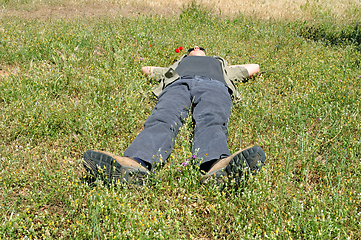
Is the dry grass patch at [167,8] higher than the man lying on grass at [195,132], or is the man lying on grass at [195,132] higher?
the dry grass patch at [167,8]

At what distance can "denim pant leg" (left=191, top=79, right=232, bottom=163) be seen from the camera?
3.07 metres

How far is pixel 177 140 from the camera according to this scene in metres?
3.77

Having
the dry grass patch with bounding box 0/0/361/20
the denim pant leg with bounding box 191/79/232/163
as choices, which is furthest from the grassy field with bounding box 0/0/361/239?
the dry grass patch with bounding box 0/0/361/20

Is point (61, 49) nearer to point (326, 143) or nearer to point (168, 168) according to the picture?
point (168, 168)

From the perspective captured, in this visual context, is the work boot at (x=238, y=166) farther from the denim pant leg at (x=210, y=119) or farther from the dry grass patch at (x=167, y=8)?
the dry grass patch at (x=167, y=8)

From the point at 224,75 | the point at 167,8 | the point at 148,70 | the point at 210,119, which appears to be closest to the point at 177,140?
the point at 210,119

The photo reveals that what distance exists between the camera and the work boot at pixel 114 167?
2.64 meters

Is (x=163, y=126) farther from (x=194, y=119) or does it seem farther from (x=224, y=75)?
(x=224, y=75)

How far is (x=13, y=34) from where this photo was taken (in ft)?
21.3

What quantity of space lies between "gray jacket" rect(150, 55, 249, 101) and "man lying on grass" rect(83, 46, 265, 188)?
0.02 meters

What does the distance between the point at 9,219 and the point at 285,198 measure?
8.89 feet

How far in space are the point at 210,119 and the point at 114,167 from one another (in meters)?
1.47

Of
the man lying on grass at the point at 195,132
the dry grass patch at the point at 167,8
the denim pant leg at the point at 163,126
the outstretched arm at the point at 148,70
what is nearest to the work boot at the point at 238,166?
the man lying on grass at the point at 195,132

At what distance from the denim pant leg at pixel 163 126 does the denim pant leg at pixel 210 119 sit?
207mm
